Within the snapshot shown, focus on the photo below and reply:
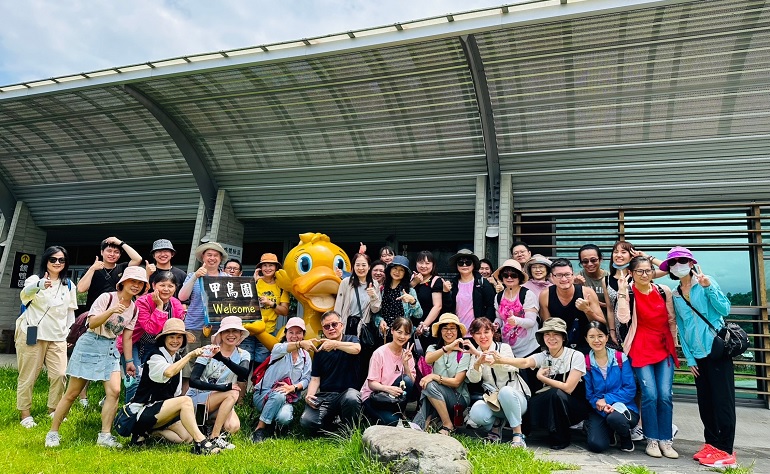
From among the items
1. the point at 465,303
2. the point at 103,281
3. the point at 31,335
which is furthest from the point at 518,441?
the point at 31,335

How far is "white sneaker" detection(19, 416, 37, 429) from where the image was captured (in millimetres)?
5285

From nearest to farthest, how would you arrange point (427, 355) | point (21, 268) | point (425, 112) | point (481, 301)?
point (427, 355), point (481, 301), point (425, 112), point (21, 268)

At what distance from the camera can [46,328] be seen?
528cm

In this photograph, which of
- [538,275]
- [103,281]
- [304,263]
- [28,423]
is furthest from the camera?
[304,263]

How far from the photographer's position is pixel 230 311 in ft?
18.0

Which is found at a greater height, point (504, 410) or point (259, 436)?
point (504, 410)

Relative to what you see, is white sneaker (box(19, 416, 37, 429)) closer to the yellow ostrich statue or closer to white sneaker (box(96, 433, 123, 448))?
white sneaker (box(96, 433, 123, 448))

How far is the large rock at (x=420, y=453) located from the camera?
3406 millimetres

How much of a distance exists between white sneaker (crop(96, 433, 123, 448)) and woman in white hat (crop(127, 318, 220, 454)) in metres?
0.14

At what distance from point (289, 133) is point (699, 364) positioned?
22.2ft

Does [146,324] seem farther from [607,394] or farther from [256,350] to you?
[607,394]

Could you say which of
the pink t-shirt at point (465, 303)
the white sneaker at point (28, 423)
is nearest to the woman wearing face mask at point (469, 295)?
the pink t-shirt at point (465, 303)

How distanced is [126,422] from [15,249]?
897cm

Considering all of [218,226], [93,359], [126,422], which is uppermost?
[218,226]
